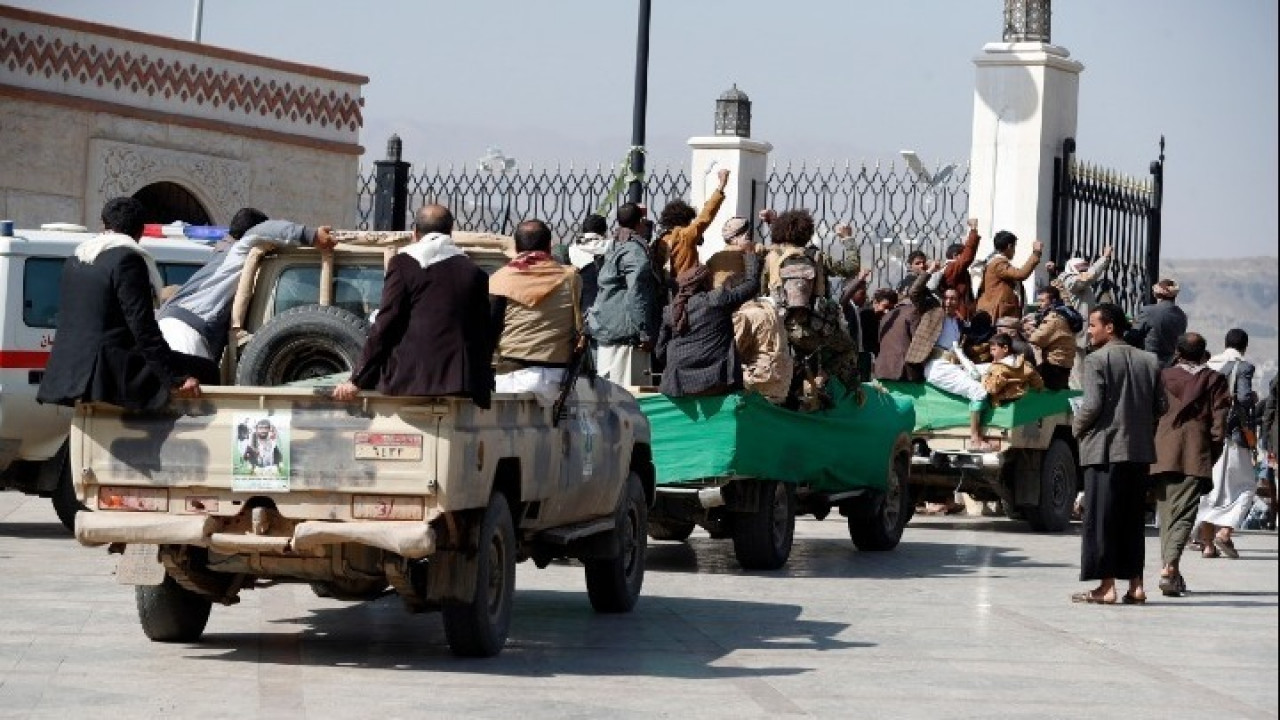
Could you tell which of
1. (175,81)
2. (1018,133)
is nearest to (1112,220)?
(1018,133)

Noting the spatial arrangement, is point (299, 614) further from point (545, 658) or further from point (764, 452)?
point (764, 452)

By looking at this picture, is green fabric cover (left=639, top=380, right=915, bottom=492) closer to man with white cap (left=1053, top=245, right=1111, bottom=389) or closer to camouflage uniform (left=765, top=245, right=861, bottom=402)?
camouflage uniform (left=765, top=245, right=861, bottom=402)

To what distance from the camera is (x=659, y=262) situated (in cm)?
1738

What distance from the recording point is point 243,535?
1067 centimetres

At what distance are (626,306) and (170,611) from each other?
19.5ft

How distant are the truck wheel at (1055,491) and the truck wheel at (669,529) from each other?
460 centimetres

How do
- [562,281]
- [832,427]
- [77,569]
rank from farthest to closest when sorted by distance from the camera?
[832,427], [77,569], [562,281]

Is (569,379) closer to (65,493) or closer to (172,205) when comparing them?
(65,493)

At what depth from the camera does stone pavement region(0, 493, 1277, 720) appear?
9969 millimetres

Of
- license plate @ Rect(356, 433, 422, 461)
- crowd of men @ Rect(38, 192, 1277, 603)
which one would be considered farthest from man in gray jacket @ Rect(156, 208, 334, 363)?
license plate @ Rect(356, 433, 422, 461)

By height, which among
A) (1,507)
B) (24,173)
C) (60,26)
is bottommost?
(1,507)

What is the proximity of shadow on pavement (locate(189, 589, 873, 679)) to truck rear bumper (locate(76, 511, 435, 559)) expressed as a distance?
2.28ft

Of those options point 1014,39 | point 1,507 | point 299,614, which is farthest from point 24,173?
point 299,614

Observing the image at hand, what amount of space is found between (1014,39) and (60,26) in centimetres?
1035
